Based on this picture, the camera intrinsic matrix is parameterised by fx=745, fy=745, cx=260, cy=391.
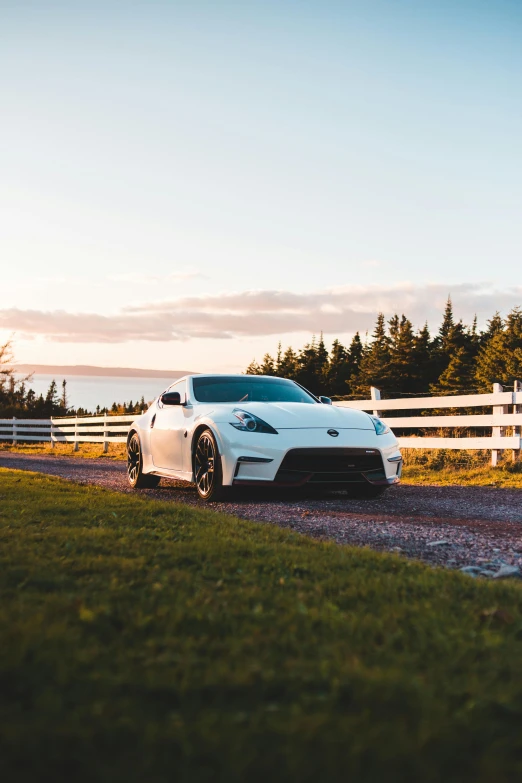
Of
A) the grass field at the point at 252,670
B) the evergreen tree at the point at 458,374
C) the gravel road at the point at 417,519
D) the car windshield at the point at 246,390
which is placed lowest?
the gravel road at the point at 417,519

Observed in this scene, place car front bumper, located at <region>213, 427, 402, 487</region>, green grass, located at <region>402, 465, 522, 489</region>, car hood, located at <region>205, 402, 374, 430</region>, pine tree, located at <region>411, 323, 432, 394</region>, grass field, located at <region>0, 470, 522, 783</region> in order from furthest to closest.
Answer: pine tree, located at <region>411, 323, 432, 394</region> < green grass, located at <region>402, 465, 522, 489</region> < car hood, located at <region>205, 402, 374, 430</region> < car front bumper, located at <region>213, 427, 402, 487</region> < grass field, located at <region>0, 470, 522, 783</region>

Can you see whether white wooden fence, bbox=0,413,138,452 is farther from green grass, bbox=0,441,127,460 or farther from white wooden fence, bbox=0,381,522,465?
white wooden fence, bbox=0,381,522,465

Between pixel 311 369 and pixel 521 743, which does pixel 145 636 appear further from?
pixel 311 369

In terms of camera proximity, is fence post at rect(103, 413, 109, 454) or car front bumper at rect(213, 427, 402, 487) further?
fence post at rect(103, 413, 109, 454)

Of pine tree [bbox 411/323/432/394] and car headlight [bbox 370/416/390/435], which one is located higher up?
pine tree [bbox 411/323/432/394]

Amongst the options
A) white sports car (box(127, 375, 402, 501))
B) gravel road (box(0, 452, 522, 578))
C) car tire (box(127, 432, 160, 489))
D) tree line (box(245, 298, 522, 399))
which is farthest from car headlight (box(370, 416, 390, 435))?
tree line (box(245, 298, 522, 399))

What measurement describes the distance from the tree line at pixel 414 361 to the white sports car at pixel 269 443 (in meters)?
54.4

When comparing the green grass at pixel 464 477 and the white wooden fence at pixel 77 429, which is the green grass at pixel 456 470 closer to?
the green grass at pixel 464 477

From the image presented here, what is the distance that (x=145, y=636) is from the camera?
8.58 feet

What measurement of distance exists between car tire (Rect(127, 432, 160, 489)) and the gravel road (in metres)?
0.20

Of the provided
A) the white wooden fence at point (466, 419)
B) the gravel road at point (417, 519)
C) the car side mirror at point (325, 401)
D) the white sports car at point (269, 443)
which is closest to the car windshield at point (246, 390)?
the white sports car at point (269, 443)

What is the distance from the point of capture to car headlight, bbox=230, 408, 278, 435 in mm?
8227

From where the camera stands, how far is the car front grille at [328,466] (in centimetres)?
814

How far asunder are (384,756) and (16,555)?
9.04 ft
